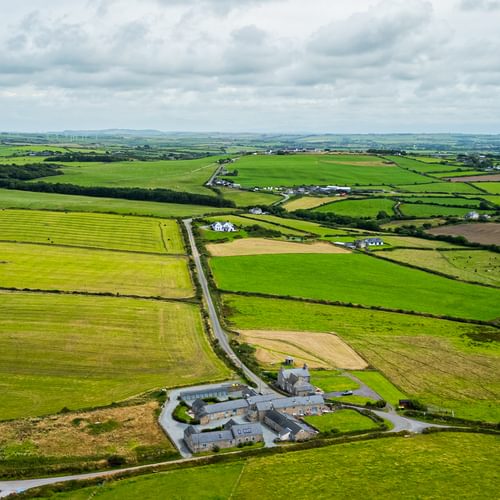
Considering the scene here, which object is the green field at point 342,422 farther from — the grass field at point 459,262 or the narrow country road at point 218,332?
the grass field at point 459,262

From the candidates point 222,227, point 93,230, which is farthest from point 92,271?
point 222,227

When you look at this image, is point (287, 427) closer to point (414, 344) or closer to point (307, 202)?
point (414, 344)

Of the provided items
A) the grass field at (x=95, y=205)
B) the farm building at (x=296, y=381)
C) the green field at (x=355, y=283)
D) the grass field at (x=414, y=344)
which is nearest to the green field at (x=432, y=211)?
the grass field at (x=95, y=205)

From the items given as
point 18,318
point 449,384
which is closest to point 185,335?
point 18,318

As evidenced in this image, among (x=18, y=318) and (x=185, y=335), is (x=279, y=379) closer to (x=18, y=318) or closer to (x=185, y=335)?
(x=185, y=335)

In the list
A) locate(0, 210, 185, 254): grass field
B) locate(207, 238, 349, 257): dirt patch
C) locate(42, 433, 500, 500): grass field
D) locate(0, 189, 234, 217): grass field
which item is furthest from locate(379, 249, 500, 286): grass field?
locate(0, 189, 234, 217): grass field
